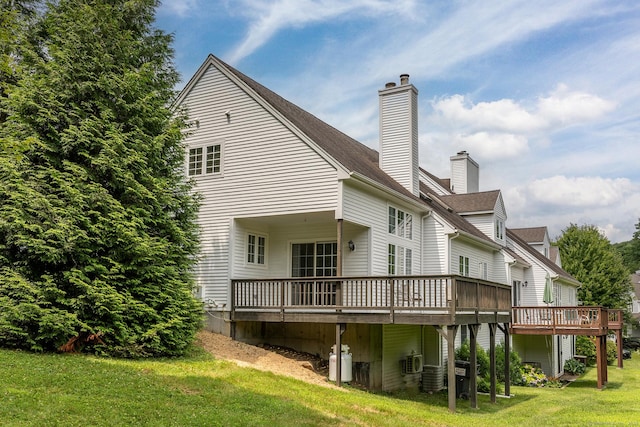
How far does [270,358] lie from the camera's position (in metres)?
14.1

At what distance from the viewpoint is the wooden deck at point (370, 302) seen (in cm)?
1288

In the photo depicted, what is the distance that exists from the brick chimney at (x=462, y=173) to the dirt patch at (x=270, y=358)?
16.3 metres

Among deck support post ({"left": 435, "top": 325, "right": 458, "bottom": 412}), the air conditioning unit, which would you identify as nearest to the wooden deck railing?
the air conditioning unit

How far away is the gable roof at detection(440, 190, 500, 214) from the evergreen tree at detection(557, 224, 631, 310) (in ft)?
66.1

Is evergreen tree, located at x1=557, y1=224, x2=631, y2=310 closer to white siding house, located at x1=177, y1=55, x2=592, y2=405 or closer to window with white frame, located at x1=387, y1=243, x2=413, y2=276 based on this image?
white siding house, located at x1=177, y1=55, x2=592, y2=405

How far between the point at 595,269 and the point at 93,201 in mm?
38710

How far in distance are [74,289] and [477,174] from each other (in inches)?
930

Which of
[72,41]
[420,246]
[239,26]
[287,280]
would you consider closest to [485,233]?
[420,246]

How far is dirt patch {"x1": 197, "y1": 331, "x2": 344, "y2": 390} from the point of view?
12828 mm

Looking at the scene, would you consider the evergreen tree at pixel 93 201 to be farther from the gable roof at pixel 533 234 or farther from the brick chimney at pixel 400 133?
the gable roof at pixel 533 234

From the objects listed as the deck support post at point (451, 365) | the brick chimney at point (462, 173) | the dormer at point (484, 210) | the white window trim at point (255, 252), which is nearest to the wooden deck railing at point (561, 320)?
the dormer at point (484, 210)

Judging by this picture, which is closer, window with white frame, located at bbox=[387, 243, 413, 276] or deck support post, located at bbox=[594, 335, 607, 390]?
window with white frame, located at bbox=[387, 243, 413, 276]

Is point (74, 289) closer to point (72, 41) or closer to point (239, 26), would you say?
point (72, 41)

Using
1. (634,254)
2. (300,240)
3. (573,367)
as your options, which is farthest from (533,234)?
(634,254)
